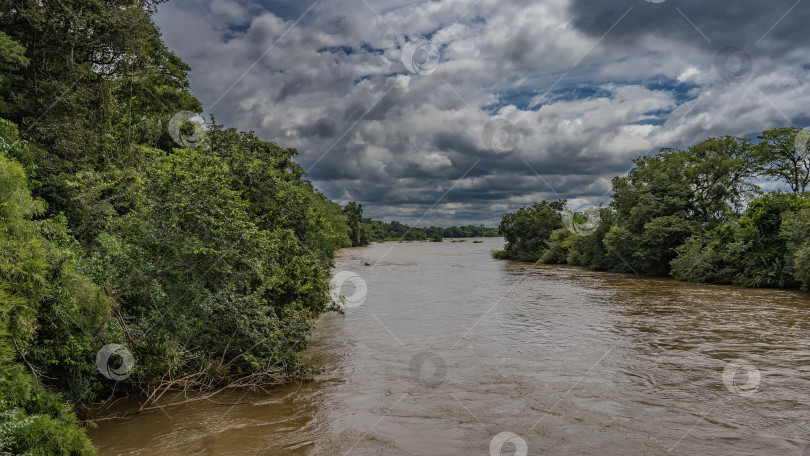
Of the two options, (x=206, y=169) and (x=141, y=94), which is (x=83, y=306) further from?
(x=141, y=94)

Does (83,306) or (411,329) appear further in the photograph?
(411,329)

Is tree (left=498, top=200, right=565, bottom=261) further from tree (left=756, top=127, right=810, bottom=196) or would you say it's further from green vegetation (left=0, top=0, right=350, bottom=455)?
green vegetation (left=0, top=0, right=350, bottom=455)

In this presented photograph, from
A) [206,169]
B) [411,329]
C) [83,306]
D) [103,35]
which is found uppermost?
[103,35]

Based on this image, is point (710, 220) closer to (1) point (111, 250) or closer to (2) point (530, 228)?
(2) point (530, 228)

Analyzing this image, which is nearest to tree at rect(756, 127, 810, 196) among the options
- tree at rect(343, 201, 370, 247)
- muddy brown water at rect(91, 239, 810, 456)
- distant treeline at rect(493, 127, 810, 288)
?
distant treeline at rect(493, 127, 810, 288)

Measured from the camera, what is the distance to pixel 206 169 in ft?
31.9

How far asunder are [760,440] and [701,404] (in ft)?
5.36

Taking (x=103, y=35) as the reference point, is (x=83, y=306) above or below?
below

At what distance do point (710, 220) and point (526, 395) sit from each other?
33.7 m

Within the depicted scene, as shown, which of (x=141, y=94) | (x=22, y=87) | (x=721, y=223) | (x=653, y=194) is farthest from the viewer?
(x=653, y=194)

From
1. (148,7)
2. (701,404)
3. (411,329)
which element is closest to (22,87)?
(148,7)

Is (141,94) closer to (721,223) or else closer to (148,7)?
(148,7)

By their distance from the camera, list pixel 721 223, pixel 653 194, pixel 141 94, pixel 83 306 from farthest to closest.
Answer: pixel 653 194 < pixel 721 223 < pixel 141 94 < pixel 83 306

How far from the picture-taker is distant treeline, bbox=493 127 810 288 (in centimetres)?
2736
